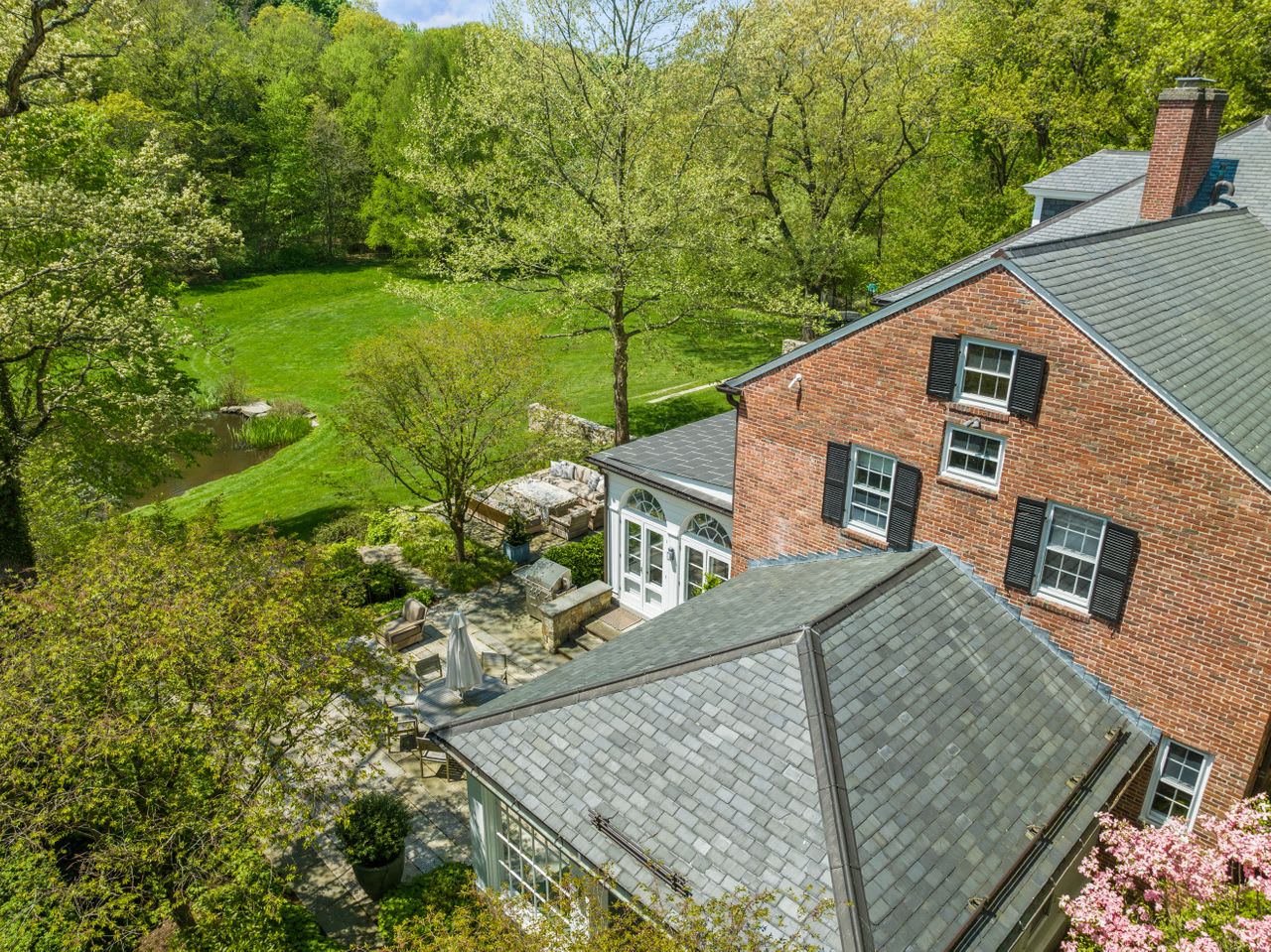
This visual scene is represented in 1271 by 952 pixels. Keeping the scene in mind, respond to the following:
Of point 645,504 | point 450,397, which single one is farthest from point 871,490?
point 450,397

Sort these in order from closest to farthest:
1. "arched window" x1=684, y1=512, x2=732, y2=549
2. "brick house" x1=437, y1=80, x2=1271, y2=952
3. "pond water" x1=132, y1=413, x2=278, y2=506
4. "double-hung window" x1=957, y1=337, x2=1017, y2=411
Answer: "brick house" x1=437, y1=80, x2=1271, y2=952, "double-hung window" x1=957, y1=337, x2=1017, y2=411, "arched window" x1=684, y1=512, x2=732, y2=549, "pond water" x1=132, y1=413, x2=278, y2=506

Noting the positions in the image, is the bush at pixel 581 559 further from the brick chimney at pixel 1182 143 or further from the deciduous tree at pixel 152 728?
the brick chimney at pixel 1182 143

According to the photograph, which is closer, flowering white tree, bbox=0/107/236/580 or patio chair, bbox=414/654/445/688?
flowering white tree, bbox=0/107/236/580

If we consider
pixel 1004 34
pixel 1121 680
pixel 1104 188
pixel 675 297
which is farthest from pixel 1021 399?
pixel 1004 34

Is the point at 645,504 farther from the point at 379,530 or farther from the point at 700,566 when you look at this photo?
the point at 379,530

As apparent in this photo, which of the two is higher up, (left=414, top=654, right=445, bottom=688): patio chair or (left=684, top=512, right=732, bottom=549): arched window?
(left=684, top=512, right=732, bottom=549): arched window

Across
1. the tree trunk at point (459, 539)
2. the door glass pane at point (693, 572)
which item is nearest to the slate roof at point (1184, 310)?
the door glass pane at point (693, 572)

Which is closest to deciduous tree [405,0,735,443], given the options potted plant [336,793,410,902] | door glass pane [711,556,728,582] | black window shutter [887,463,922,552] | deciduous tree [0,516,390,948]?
door glass pane [711,556,728,582]

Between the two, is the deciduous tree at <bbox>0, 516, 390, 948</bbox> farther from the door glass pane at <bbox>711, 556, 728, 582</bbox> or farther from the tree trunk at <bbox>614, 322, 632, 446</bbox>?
the tree trunk at <bbox>614, 322, 632, 446</bbox>
